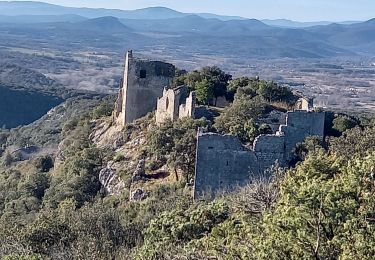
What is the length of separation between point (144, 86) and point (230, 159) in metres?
11.1

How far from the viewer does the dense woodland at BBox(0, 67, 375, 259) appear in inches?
467

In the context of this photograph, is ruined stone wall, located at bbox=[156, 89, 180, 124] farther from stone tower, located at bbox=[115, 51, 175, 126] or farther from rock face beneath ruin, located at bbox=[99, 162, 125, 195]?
rock face beneath ruin, located at bbox=[99, 162, 125, 195]

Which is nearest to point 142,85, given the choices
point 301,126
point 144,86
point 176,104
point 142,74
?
point 144,86

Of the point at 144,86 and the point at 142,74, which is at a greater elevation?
the point at 142,74

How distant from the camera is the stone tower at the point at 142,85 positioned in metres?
32.6

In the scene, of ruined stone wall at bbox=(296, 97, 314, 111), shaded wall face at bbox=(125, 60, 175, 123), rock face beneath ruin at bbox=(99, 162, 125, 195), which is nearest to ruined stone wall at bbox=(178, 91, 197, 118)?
rock face beneath ruin at bbox=(99, 162, 125, 195)

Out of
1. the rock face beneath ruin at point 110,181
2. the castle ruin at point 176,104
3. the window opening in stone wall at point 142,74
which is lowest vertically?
the rock face beneath ruin at point 110,181

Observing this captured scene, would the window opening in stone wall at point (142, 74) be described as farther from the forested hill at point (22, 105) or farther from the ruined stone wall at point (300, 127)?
the forested hill at point (22, 105)

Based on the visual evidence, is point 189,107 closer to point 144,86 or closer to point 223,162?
point 144,86

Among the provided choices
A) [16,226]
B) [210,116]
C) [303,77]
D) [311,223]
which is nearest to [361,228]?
[311,223]

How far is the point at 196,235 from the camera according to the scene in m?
18.1

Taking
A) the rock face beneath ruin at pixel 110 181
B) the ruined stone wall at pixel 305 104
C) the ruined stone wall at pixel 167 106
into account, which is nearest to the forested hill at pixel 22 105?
the ruined stone wall at pixel 167 106

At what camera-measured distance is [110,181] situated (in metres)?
28.7

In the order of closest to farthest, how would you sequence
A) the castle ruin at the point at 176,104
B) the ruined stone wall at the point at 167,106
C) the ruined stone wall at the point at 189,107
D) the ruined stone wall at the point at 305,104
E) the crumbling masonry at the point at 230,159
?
the crumbling masonry at the point at 230,159, the ruined stone wall at the point at 305,104, the ruined stone wall at the point at 189,107, the castle ruin at the point at 176,104, the ruined stone wall at the point at 167,106
